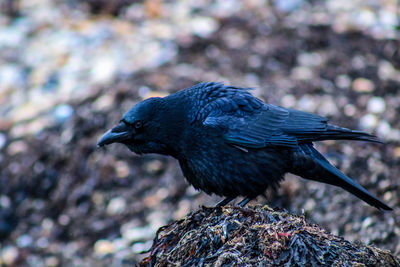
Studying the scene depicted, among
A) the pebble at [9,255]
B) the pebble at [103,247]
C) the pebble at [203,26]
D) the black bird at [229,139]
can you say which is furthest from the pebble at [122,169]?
the pebble at [203,26]

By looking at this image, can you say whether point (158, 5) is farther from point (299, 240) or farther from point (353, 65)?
point (299, 240)

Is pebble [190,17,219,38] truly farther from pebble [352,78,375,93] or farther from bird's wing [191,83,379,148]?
bird's wing [191,83,379,148]

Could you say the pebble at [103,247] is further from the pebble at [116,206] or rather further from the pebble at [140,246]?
the pebble at [116,206]

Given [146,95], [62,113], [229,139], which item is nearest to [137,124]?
[229,139]

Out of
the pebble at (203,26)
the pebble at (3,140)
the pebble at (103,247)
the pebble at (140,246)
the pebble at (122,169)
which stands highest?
the pebble at (203,26)

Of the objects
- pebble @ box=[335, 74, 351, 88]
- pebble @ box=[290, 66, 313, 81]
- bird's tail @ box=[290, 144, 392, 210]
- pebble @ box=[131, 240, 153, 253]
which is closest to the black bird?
bird's tail @ box=[290, 144, 392, 210]

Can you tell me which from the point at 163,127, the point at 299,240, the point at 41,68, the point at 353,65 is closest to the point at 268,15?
the point at 353,65
